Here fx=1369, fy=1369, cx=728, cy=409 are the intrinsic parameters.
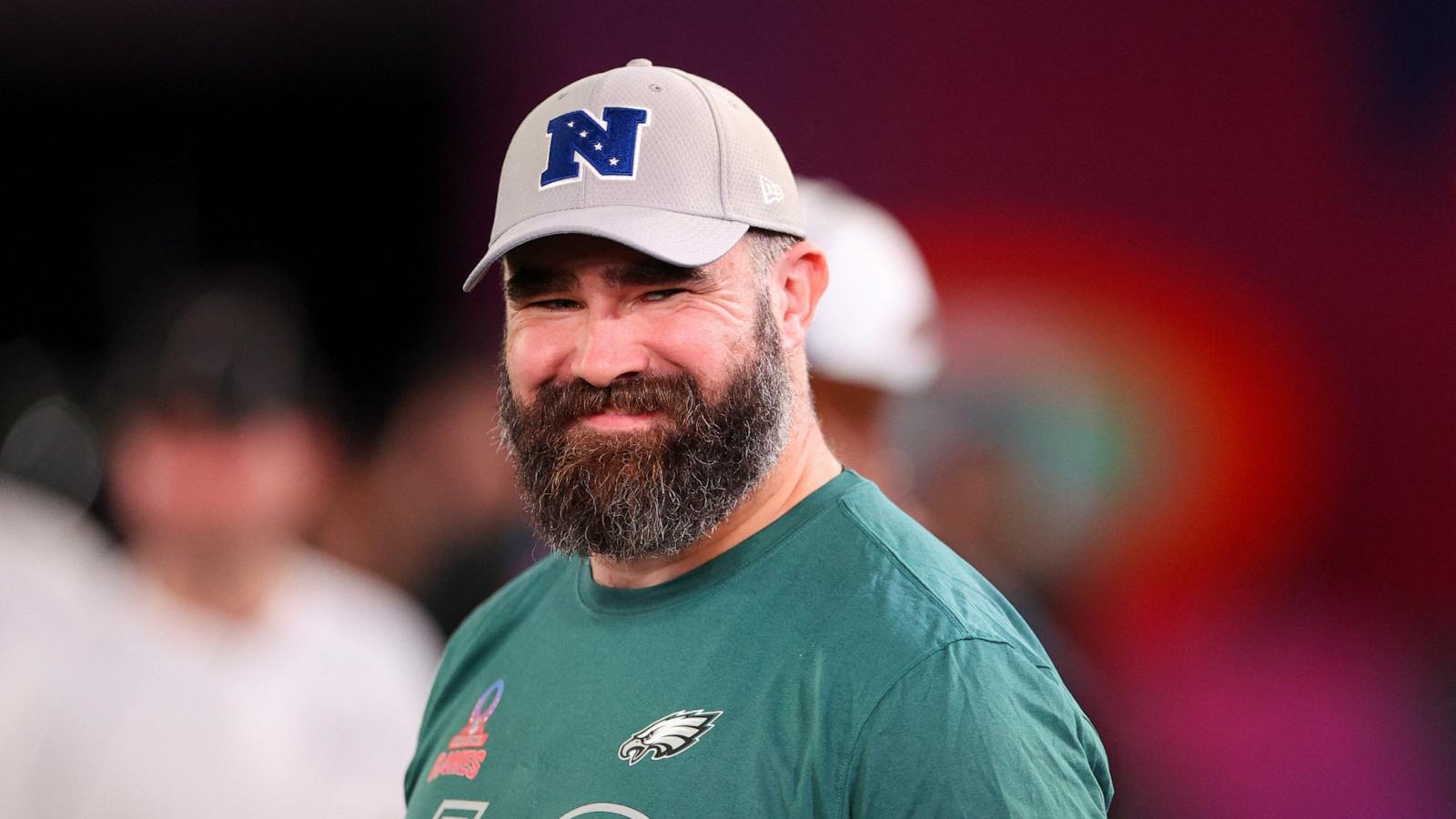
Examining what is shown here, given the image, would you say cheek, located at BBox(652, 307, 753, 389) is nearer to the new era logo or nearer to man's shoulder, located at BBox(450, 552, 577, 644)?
the new era logo

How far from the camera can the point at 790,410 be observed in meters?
1.66

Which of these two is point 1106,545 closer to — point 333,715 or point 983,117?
point 983,117

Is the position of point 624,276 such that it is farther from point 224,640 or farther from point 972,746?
point 224,640

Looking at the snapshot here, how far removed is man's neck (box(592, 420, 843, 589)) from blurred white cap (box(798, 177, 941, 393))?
1.10 m

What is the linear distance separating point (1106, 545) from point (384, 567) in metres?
2.59

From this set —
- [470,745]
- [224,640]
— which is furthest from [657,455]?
[224,640]

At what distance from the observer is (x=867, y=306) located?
9.75 ft

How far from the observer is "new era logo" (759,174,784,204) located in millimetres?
1660

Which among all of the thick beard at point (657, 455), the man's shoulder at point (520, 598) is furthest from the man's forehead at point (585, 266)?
the man's shoulder at point (520, 598)

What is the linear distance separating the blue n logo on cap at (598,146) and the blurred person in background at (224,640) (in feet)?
6.14

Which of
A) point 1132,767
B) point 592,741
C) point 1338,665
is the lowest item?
point 1338,665

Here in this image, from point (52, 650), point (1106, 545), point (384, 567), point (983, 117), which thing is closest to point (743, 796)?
point (52, 650)

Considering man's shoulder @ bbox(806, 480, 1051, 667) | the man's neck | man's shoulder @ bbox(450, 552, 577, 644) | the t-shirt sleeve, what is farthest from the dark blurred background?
the t-shirt sleeve

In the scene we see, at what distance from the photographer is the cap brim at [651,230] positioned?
60.9 inches
